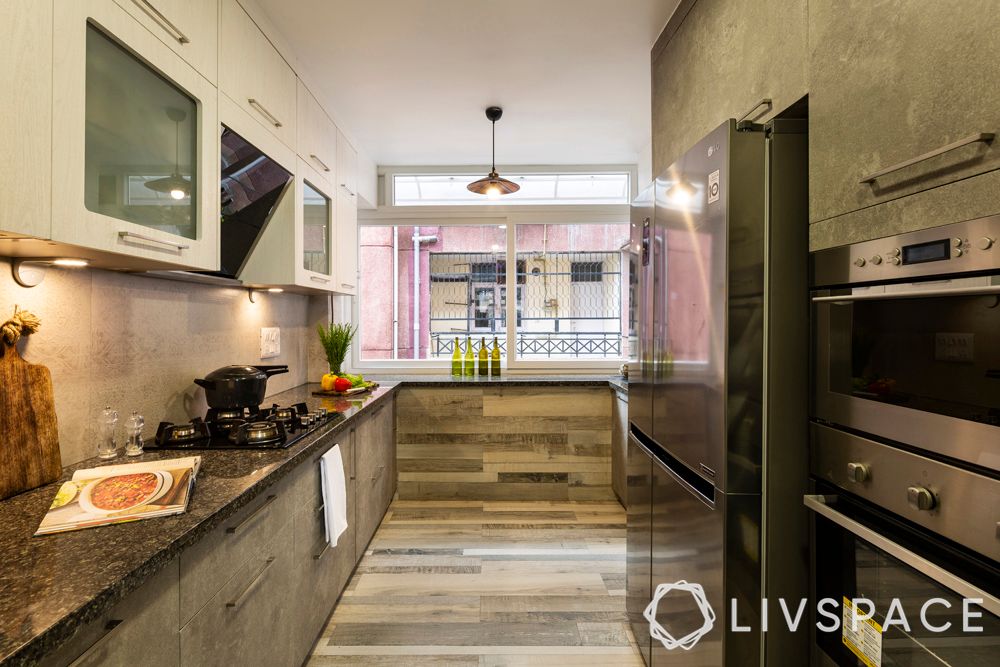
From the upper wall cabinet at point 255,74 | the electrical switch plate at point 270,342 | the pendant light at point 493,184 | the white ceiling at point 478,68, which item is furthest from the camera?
the pendant light at point 493,184

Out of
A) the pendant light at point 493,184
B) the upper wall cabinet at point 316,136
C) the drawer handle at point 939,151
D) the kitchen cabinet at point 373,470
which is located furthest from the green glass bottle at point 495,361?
the drawer handle at point 939,151

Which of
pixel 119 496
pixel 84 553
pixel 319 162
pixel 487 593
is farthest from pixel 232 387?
pixel 487 593

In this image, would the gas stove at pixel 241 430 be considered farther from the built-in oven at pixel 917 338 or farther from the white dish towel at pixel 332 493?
the built-in oven at pixel 917 338

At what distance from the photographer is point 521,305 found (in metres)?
3.95

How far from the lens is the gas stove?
162 centimetres

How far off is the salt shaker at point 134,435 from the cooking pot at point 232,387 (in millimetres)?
317

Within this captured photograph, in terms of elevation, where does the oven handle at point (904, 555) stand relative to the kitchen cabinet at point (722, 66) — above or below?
below

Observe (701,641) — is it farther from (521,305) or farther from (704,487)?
(521,305)

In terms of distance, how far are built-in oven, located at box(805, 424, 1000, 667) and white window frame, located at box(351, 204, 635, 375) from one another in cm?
279

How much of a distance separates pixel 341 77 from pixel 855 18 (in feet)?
7.61

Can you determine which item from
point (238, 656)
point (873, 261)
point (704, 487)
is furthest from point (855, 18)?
point (238, 656)

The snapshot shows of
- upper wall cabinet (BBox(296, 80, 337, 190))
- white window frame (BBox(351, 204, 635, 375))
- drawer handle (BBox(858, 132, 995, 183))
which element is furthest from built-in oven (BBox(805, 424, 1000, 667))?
white window frame (BBox(351, 204, 635, 375))

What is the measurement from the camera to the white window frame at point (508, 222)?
385 centimetres

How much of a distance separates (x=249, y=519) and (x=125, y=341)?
0.86 m
